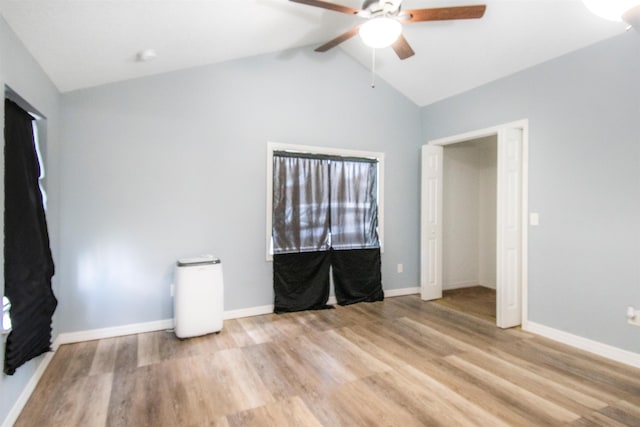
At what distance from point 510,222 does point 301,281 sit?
7.97 feet

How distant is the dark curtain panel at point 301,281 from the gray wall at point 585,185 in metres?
2.25

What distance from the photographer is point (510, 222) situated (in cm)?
352

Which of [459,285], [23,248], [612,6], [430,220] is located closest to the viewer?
[612,6]

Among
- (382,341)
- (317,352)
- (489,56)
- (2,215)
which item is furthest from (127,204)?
(489,56)

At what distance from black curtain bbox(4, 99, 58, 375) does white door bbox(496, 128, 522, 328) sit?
4.00 m

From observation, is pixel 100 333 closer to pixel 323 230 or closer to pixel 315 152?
pixel 323 230

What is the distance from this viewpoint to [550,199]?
321 centimetres

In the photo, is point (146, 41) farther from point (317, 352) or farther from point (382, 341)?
point (382, 341)

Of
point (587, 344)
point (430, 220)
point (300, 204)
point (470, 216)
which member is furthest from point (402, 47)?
point (470, 216)

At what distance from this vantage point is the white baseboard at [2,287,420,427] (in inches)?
79.1

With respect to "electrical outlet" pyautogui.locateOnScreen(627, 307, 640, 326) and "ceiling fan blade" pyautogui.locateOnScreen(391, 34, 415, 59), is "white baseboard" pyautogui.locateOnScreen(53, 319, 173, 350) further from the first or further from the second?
"electrical outlet" pyautogui.locateOnScreen(627, 307, 640, 326)

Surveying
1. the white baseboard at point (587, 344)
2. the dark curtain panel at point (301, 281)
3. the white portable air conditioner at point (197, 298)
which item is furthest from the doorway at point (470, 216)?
the white portable air conditioner at point (197, 298)

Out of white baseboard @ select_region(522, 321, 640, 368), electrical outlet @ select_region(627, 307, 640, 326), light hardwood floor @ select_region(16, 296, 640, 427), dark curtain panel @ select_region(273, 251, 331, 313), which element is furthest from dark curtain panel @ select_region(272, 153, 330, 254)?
electrical outlet @ select_region(627, 307, 640, 326)

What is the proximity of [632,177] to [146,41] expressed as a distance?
4.07 meters
